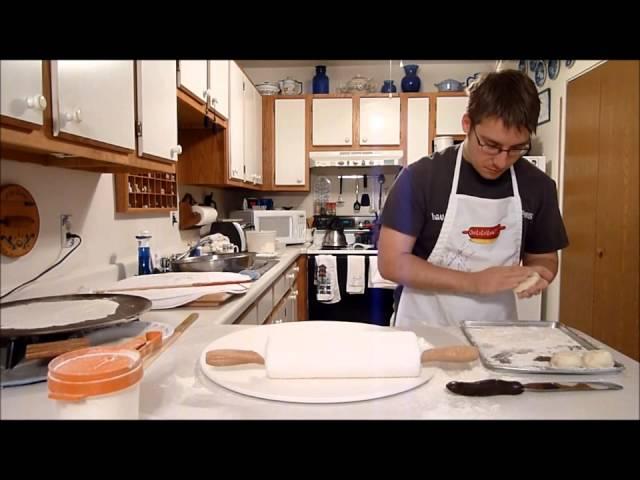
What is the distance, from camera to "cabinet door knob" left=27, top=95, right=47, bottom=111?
569 mm

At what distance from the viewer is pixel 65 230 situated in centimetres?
104

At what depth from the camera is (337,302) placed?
235 cm

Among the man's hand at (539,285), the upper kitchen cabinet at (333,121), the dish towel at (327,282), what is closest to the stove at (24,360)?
the man's hand at (539,285)

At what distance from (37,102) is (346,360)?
1.78 feet

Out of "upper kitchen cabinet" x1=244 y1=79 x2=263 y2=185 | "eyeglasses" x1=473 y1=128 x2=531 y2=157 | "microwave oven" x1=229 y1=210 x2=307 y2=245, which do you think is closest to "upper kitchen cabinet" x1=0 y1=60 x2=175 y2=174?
"eyeglasses" x1=473 y1=128 x2=531 y2=157

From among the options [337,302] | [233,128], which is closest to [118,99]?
[233,128]

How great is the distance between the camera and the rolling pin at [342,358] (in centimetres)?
45

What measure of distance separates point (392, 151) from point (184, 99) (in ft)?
5.40

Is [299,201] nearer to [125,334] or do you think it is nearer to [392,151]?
[392,151]

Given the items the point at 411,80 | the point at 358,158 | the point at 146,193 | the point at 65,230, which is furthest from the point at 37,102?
the point at 411,80

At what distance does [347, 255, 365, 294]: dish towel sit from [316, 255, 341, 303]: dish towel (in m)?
0.07

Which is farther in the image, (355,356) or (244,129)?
(244,129)

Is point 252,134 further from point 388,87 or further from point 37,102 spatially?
point 37,102

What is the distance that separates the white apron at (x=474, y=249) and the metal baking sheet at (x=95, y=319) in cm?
47
